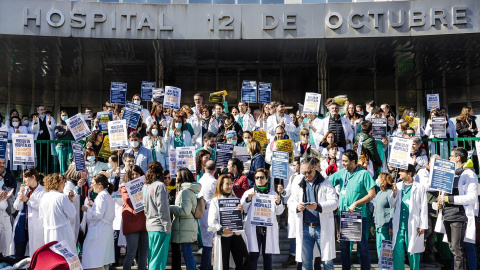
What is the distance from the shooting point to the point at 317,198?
10328 millimetres

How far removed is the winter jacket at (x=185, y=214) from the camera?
35.1ft

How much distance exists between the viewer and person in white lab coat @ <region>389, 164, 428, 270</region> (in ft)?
36.7

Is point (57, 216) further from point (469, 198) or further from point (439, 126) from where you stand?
point (439, 126)

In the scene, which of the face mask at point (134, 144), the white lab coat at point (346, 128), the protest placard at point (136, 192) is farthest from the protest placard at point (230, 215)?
the white lab coat at point (346, 128)

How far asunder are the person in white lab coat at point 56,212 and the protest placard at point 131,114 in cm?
454

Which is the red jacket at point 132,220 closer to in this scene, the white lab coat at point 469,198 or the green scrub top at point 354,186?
the green scrub top at point 354,186

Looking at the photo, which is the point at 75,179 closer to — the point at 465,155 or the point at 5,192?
the point at 5,192

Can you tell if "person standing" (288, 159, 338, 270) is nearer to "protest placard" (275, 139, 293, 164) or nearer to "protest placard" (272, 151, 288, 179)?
"protest placard" (272, 151, 288, 179)

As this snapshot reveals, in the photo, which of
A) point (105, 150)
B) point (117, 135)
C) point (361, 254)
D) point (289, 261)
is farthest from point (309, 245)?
point (105, 150)

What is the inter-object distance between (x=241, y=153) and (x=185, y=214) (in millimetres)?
2663

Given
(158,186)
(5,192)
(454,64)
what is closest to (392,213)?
(158,186)

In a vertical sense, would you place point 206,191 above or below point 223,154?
below

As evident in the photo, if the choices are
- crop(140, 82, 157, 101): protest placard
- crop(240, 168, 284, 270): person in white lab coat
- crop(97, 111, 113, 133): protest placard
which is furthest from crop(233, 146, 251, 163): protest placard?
crop(140, 82, 157, 101): protest placard

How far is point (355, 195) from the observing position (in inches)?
427
